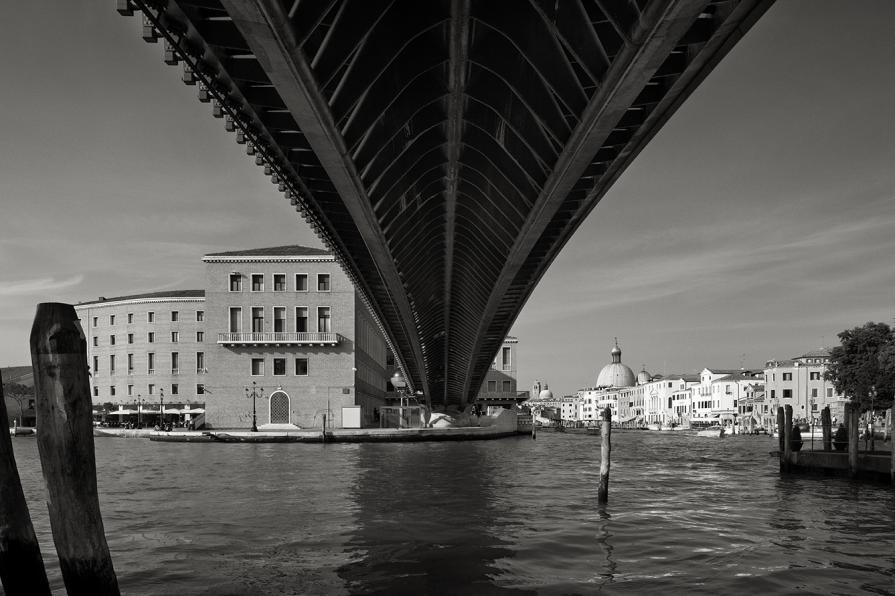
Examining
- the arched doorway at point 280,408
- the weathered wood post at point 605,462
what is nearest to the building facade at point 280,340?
the arched doorway at point 280,408

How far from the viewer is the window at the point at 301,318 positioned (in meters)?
53.4

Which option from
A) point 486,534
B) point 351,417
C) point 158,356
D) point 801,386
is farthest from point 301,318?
point 801,386

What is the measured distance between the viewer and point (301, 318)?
53.5m

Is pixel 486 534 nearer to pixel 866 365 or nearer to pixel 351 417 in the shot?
pixel 351 417

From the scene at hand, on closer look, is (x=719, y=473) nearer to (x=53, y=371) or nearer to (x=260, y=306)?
(x=53, y=371)

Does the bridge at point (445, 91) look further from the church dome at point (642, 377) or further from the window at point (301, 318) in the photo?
the church dome at point (642, 377)

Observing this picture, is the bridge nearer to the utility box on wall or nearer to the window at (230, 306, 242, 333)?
the utility box on wall

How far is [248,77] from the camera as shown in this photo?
1060cm

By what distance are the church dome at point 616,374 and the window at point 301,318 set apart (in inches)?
4823

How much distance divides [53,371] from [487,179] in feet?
39.1

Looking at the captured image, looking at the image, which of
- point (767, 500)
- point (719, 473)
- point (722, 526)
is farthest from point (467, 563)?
point (719, 473)

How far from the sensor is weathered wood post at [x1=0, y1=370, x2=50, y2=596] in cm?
573

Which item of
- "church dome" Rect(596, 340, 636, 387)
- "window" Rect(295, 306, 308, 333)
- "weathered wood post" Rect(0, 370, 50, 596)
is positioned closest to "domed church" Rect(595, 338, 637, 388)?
"church dome" Rect(596, 340, 636, 387)

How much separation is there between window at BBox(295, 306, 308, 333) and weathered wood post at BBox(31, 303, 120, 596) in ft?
157
